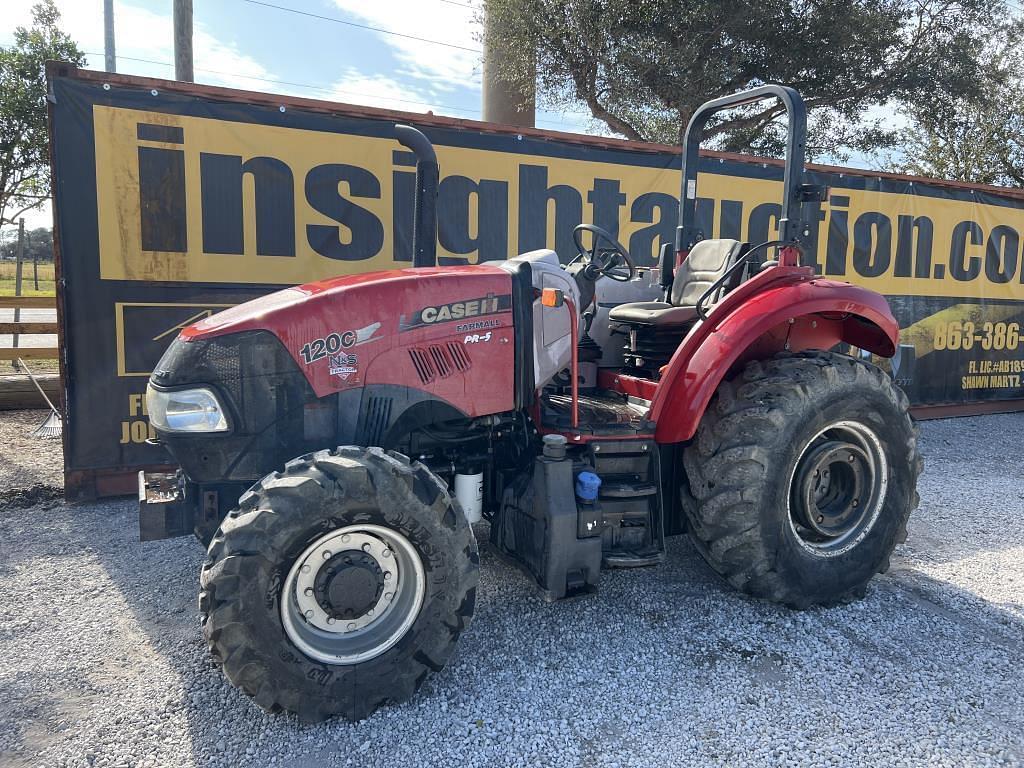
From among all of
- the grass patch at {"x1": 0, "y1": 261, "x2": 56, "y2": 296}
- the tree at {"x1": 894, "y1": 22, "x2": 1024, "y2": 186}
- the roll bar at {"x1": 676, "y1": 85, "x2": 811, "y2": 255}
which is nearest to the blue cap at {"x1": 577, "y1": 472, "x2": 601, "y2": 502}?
the roll bar at {"x1": 676, "y1": 85, "x2": 811, "y2": 255}

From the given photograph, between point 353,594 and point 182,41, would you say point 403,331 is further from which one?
point 182,41

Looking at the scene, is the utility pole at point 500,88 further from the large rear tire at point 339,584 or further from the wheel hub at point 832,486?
the large rear tire at point 339,584

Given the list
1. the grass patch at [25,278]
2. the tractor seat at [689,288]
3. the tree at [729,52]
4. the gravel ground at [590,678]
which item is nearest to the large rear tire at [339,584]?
the gravel ground at [590,678]

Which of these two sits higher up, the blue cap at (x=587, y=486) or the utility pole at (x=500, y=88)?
the utility pole at (x=500, y=88)

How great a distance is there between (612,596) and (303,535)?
1777mm

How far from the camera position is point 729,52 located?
1316cm

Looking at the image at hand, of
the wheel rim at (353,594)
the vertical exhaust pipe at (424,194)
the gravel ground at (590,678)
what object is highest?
the vertical exhaust pipe at (424,194)

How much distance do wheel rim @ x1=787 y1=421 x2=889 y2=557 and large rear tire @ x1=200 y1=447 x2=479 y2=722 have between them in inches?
66.9

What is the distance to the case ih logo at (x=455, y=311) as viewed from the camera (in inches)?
116

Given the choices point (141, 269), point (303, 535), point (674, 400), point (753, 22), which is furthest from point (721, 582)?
Result: point (753, 22)

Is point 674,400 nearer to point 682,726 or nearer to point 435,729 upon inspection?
point 682,726

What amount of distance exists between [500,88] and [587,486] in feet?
43.4

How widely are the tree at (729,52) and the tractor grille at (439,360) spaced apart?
1143 cm

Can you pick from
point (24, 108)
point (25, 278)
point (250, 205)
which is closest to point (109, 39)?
point (24, 108)
